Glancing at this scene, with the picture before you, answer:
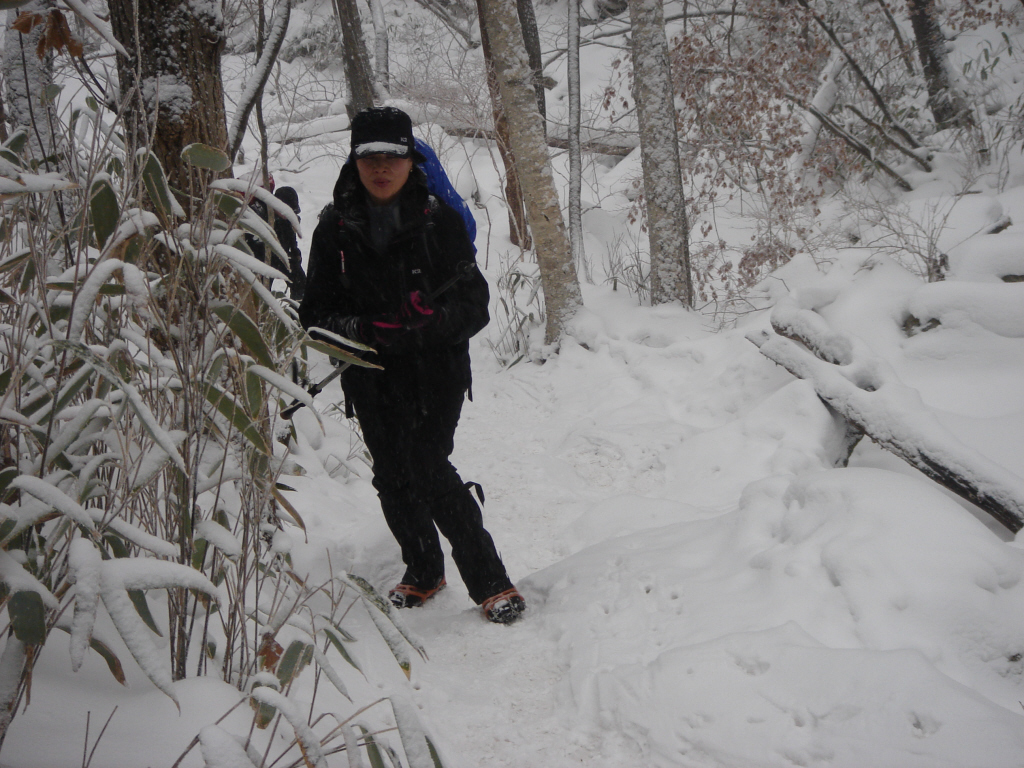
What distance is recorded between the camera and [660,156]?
5.18 metres

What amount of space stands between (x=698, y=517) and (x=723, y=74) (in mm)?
5991

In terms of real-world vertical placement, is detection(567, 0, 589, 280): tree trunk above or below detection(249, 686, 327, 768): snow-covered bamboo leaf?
Answer: above

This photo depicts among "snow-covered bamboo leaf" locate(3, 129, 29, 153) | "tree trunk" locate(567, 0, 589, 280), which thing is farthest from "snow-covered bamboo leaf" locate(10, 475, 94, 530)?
"tree trunk" locate(567, 0, 589, 280)

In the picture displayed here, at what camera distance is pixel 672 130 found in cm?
517

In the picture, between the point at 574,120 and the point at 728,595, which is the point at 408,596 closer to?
the point at 728,595

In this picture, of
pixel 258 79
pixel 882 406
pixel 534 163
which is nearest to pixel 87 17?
pixel 258 79

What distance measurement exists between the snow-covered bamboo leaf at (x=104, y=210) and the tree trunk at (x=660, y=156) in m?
4.54

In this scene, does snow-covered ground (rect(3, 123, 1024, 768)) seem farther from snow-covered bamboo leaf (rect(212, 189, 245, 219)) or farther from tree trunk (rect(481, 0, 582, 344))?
tree trunk (rect(481, 0, 582, 344))

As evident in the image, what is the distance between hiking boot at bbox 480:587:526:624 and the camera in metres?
2.19

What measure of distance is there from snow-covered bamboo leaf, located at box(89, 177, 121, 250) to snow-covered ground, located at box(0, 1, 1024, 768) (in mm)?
493

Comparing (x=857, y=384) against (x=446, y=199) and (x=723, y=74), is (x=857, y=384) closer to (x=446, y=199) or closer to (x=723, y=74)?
(x=446, y=199)

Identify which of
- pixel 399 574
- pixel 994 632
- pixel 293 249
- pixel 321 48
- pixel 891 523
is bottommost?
pixel 399 574

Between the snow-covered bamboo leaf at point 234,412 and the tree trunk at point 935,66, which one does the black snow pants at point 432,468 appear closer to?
the snow-covered bamboo leaf at point 234,412

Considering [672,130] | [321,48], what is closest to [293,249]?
[672,130]
